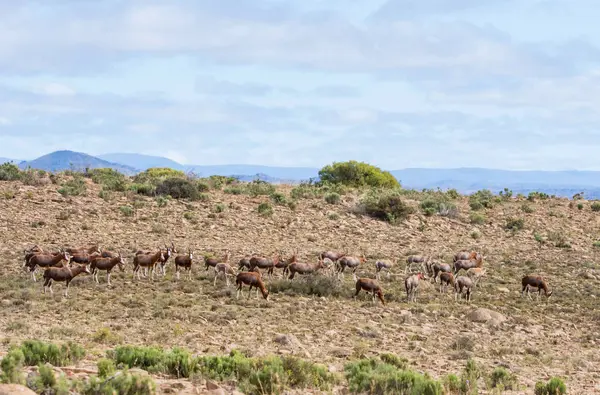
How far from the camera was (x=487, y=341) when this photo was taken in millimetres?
18375

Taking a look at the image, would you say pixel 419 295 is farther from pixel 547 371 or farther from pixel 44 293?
pixel 44 293

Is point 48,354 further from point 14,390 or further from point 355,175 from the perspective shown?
point 355,175

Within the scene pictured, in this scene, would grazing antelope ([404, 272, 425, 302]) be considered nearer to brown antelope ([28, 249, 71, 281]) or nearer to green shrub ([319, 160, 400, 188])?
brown antelope ([28, 249, 71, 281])

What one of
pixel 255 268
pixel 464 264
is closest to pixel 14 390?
pixel 255 268

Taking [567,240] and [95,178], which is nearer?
[567,240]

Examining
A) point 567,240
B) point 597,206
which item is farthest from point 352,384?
point 597,206

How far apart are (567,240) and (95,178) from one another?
93.9 ft

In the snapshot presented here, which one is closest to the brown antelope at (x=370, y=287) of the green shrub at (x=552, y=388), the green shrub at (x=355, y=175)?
the green shrub at (x=552, y=388)

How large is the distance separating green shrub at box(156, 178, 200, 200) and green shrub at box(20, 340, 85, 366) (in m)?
28.6

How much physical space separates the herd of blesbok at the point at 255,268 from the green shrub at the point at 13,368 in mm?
9533

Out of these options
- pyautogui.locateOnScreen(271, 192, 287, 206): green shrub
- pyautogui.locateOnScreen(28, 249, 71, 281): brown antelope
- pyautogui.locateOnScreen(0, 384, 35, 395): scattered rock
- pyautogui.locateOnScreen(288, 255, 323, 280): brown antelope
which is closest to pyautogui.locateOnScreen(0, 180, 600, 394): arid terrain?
pyautogui.locateOnScreen(28, 249, 71, 281): brown antelope

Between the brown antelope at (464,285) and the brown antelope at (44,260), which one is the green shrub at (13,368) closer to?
the brown antelope at (44,260)

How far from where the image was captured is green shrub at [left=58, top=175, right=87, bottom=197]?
38.8m

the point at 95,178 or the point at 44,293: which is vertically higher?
the point at 95,178
